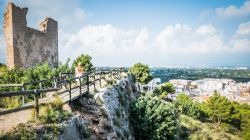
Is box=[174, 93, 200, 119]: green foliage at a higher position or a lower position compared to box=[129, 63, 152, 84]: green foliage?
lower

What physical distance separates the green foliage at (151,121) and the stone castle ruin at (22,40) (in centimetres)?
1377

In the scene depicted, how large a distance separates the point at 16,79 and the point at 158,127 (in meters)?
13.9

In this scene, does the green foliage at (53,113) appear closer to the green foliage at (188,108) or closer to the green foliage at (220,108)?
the green foliage at (188,108)

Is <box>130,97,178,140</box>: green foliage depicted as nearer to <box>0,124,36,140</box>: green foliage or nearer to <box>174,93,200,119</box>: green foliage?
<box>0,124,36,140</box>: green foliage

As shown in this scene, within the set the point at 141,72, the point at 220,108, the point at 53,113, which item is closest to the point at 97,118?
the point at 53,113

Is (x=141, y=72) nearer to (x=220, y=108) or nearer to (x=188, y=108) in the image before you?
(x=188, y=108)

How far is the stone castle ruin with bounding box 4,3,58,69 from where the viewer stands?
26359 millimetres

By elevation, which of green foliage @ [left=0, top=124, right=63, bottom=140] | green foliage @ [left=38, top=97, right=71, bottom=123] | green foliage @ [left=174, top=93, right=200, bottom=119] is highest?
green foliage @ [left=38, top=97, right=71, bottom=123]

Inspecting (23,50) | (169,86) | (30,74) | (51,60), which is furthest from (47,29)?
(169,86)

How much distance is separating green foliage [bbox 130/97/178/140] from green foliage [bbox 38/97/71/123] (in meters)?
11.7

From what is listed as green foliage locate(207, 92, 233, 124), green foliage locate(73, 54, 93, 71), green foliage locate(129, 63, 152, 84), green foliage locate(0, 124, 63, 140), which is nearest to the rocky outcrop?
green foliage locate(0, 124, 63, 140)

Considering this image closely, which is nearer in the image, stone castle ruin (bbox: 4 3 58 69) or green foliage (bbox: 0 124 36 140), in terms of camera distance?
green foliage (bbox: 0 124 36 140)

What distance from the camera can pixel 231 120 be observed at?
69375mm

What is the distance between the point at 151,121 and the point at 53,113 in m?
13.6
